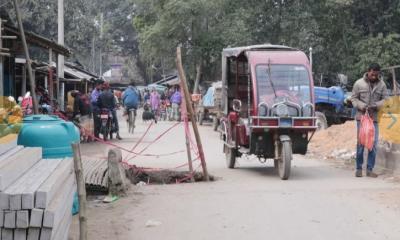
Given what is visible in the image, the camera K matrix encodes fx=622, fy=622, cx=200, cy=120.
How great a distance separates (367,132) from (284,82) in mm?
1790

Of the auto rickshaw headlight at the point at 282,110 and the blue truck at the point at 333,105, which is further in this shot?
the blue truck at the point at 333,105

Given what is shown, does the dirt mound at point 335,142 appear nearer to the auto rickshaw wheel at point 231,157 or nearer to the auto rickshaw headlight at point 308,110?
the auto rickshaw wheel at point 231,157

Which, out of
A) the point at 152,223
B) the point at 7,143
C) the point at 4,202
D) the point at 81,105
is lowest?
the point at 152,223

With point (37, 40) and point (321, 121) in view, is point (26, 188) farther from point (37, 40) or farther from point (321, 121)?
point (321, 121)

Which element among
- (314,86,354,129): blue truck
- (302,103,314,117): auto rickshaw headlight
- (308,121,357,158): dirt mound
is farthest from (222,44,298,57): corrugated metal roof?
(314,86,354,129): blue truck

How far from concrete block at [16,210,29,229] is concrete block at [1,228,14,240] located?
11 cm

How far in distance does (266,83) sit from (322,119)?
37.6 ft

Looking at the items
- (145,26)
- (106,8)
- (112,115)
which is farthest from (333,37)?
(106,8)

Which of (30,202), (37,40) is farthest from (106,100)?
(30,202)

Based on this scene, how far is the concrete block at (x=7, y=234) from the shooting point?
461cm

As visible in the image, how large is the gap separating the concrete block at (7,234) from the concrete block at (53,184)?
1.00 feet

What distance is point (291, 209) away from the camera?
27.2ft

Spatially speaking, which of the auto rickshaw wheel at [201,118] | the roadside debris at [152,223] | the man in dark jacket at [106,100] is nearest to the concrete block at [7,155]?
the roadside debris at [152,223]

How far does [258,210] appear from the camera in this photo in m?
8.30
